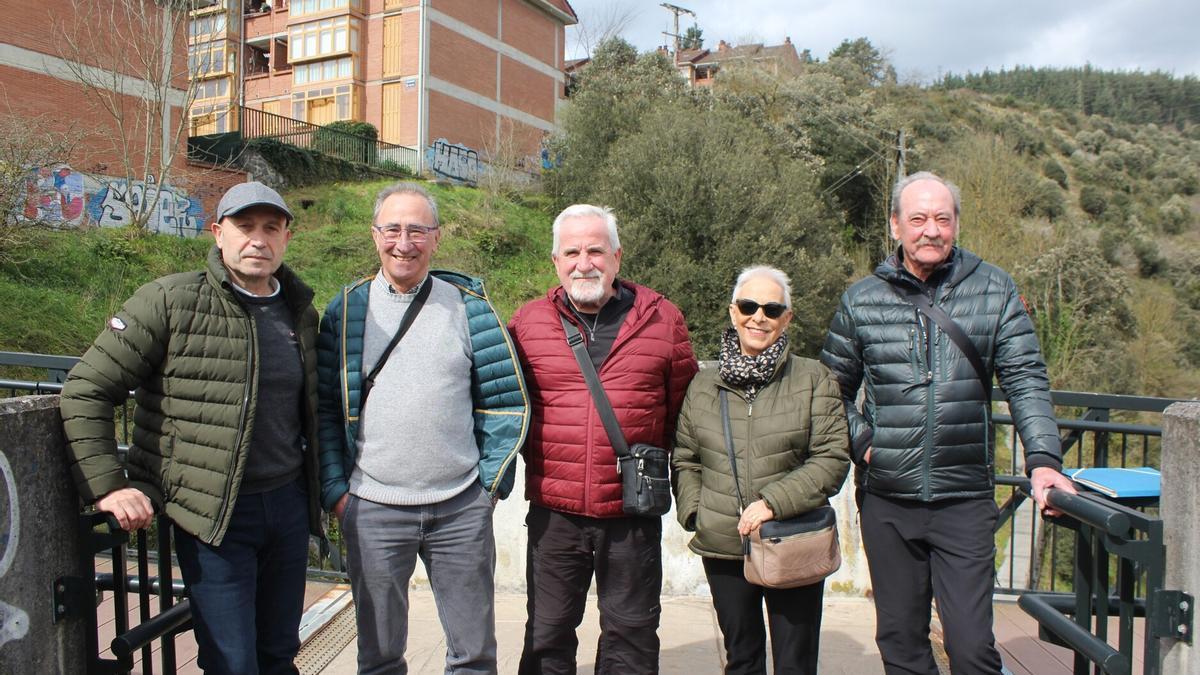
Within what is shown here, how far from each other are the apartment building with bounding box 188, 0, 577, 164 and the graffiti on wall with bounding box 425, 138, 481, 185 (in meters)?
0.39

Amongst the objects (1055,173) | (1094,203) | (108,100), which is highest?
(1055,173)

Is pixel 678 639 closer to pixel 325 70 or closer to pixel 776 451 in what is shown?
pixel 776 451

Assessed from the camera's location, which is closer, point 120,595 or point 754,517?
point 120,595

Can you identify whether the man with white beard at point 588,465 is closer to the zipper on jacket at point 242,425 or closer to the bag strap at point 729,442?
the bag strap at point 729,442

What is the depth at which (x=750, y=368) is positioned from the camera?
2857 mm

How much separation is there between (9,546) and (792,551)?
2.32 metres

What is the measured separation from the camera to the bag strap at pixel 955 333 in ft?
9.04

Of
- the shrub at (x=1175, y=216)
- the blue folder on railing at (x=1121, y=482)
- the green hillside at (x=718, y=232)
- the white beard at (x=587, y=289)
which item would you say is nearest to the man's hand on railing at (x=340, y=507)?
the white beard at (x=587, y=289)

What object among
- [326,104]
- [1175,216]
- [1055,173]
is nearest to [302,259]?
[326,104]

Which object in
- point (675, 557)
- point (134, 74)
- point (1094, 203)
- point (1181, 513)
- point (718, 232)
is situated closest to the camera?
point (1181, 513)

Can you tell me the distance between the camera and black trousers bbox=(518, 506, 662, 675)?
9.62ft

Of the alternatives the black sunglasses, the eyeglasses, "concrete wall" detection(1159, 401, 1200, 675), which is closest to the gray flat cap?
the eyeglasses

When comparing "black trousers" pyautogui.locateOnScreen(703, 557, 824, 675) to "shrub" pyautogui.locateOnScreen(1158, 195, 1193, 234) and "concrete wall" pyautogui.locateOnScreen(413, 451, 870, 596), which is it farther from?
"shrub" pyautogui.locateOnScreen(1158, 195, 1193, 234)

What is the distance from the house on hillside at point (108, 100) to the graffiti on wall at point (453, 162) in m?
10.2
